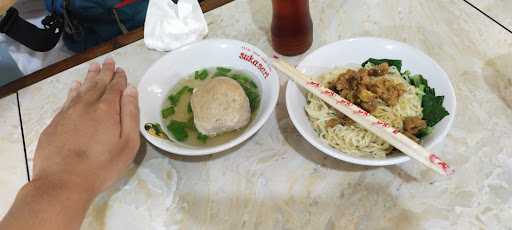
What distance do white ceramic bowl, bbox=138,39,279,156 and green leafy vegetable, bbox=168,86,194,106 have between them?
0.02m

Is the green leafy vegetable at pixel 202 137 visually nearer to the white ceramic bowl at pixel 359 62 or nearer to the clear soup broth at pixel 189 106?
the clear soup broth at pixel 189 106

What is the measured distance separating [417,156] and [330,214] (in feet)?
0.74

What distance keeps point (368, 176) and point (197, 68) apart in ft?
1.85

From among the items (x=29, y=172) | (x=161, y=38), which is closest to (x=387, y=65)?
(x=161, y=38)

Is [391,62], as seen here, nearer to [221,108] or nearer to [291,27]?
[291,27]

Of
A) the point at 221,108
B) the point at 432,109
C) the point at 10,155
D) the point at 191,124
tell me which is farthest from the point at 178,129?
the point at 432,109

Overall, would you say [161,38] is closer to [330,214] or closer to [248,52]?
[248,52]

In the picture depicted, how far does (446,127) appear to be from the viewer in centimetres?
83

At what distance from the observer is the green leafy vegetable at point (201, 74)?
1153 mm

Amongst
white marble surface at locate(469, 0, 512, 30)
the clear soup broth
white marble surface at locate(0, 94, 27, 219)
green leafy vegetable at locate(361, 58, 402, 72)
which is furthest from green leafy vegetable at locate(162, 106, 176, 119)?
white marble surface at locate(469, 0, 512, 30)

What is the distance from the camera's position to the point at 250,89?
1.08 meters

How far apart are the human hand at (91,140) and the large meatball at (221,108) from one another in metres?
0.15

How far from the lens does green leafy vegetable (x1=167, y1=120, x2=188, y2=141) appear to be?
1.01m

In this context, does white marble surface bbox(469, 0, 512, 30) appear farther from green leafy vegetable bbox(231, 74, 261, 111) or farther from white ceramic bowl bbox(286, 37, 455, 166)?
green leafy vegetable bbox(231, 74, 261, 111)
